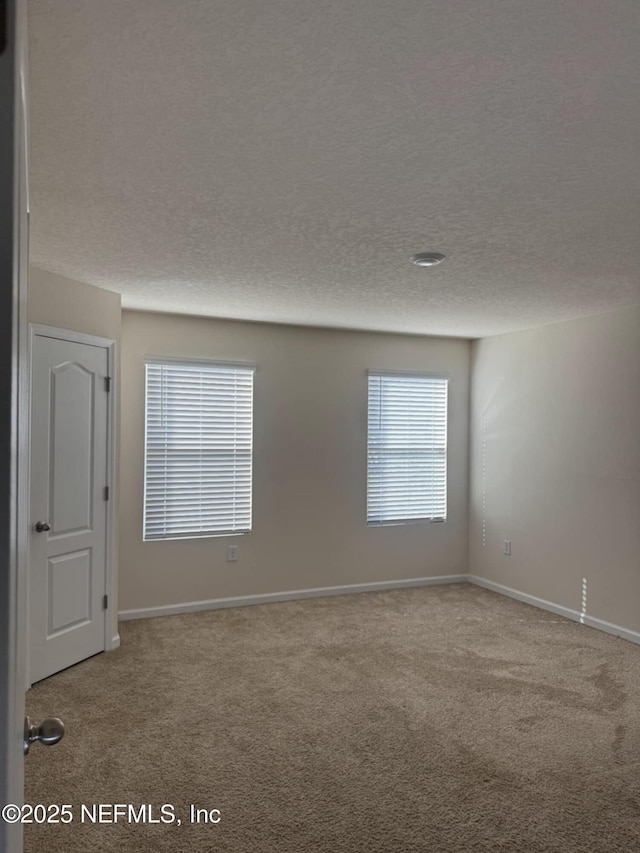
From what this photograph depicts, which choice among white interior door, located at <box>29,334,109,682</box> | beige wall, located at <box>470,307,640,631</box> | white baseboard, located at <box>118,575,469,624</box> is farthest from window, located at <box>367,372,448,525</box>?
white interior door, located at <box>29,334,109,682</box>

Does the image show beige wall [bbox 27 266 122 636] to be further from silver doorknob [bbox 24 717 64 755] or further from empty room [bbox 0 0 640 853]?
silver doorknob [bbox 24 717 64 755]

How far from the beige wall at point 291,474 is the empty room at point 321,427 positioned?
29 millimetres

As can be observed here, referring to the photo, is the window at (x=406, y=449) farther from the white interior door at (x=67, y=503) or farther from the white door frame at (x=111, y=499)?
the white interior door at (x=67, y=503)

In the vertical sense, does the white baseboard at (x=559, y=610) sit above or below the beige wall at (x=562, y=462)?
below

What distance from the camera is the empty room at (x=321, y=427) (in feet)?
5.32

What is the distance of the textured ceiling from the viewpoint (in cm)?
152

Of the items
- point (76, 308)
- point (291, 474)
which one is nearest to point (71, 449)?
point (76, 308)

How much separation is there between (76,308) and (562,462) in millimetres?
4004

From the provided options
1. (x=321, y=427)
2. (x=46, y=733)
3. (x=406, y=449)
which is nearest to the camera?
(x=46, y=733)

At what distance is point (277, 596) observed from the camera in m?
5.68

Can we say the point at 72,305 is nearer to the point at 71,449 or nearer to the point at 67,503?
the point at 71,449

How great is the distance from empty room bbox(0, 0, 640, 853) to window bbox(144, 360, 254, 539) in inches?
1.1

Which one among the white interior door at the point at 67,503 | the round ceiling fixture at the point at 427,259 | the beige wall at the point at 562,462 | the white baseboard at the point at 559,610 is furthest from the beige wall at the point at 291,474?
the round ceiling fixture at the point at 427,259

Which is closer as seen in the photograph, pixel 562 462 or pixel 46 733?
pixel 46 733
